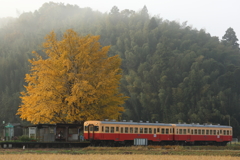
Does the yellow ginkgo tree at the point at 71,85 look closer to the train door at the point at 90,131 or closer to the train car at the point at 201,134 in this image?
the train door at the point at 90,131

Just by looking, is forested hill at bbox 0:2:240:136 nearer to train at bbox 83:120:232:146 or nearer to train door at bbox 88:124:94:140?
train at bbox 83:120:232:146

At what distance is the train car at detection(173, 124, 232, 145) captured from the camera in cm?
6284

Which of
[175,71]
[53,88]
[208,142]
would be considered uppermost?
[175,71]

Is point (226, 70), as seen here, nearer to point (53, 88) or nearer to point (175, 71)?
point (175, 71)

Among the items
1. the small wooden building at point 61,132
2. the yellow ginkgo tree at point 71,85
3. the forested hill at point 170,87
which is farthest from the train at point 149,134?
the forested hill at point 170,87

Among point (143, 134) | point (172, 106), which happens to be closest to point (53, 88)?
point (143, 134)

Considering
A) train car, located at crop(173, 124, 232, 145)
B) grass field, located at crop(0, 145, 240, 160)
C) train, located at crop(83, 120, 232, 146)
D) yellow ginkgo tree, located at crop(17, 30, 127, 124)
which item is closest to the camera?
grass field, located at crop(0, 145, 240, 160)

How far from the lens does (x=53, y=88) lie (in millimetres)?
54875

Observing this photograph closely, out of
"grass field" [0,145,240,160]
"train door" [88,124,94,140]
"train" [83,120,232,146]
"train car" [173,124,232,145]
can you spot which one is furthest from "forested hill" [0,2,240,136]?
"grass field" [0,145,240,160]

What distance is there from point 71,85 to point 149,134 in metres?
12.4

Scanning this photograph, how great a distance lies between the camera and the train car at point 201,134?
206 ft

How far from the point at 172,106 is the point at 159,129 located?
234 ft

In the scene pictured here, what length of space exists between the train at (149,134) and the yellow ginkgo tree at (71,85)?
3512 millimetres

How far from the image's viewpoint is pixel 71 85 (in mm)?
56469
